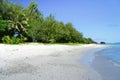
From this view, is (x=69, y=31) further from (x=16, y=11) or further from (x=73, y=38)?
(x=16, y=11)

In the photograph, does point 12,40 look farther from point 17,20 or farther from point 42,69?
point 42,69

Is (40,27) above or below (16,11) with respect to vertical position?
below

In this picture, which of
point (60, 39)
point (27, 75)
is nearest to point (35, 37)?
point (60, 39)

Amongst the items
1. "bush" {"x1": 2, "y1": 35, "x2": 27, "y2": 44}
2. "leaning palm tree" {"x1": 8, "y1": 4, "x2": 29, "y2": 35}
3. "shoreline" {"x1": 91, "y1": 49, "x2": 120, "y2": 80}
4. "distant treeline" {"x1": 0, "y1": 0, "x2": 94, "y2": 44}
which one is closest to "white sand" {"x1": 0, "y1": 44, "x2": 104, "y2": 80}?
"shoreline" {"x1": 91, "y1": 49, "x2": 120, "y2": 80}

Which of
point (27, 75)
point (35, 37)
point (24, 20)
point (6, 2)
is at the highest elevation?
point (6, 2)

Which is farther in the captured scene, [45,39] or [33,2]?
[33,2]

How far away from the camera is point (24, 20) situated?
45.1 metres

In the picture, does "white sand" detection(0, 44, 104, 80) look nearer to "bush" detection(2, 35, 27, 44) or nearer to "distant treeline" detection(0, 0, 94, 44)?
"bush" detection(2, 35, 27, 44)

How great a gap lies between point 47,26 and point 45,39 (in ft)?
9.77

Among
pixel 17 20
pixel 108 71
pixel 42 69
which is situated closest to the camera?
pixel 42 69

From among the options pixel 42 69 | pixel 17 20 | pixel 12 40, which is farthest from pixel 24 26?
pixel 42 69

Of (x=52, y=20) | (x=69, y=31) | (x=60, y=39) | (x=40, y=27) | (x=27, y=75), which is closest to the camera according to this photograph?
(x=27, y=75)

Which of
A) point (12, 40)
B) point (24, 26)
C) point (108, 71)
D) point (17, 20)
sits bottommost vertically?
point (108, 71)

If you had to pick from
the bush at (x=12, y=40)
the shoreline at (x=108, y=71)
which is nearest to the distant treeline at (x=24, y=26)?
the bush at (x=12, y=40)
